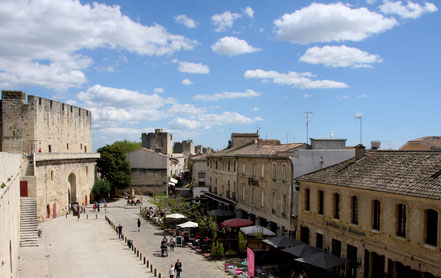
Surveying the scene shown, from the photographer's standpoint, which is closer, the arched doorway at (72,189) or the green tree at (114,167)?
the arched doorway at (72,189)

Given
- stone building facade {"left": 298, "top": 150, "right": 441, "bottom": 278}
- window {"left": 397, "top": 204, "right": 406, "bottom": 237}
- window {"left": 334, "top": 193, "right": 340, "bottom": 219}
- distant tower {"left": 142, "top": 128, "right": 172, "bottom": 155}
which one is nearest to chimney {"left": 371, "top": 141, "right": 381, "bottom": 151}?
stone building facade {"left": 298, "top": 150, "right": 441, "bottom": 278}

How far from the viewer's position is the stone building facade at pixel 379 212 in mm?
14828

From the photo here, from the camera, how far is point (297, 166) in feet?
78.0

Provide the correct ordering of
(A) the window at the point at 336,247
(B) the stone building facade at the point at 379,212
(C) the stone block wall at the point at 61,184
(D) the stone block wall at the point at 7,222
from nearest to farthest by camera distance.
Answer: (D) the stone block wall at the point at 7,222, (B) the stone building facade at the point at 379,212, (A) the window at the point at 336,247, (C) the stone block wall at the point at 61,184

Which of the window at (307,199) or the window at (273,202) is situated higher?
the window at (307,199)

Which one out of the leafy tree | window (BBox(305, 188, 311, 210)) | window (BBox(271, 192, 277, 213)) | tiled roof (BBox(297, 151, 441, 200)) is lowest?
the leafy tree

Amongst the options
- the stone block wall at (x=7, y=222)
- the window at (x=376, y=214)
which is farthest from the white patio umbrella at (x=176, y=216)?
the window at (x=376, y=214)

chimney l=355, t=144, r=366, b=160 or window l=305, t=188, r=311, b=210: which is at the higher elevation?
chimney l=355, t=144, r=366, b=160

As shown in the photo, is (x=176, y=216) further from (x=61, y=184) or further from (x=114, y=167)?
(x=114, y=167)

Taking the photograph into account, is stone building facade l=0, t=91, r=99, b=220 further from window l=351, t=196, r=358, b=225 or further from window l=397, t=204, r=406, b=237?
window l=397, t=204, r=406, b=237

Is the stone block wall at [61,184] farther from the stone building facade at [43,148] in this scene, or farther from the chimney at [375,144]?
the chimney at [375,144]

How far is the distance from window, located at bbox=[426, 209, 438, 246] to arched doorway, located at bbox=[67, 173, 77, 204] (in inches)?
1483

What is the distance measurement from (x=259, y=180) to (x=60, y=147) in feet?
82.5

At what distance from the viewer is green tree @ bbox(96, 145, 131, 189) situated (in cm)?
5097
